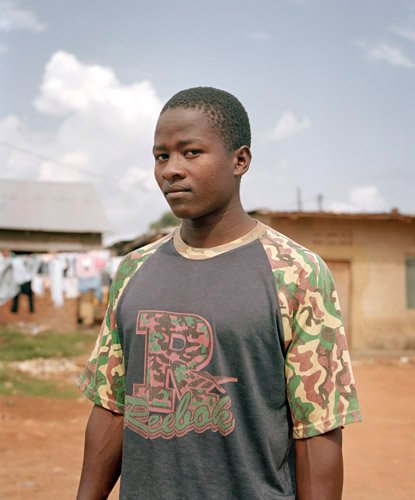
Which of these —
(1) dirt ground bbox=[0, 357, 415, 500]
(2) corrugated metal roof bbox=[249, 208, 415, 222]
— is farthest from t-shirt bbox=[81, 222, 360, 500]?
(2) corrugated metal roof bbox=[249, 208, 415, 222]

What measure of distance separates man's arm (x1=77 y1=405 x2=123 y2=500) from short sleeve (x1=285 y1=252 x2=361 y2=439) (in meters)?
0.52

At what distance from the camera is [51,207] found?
25141 millimetres

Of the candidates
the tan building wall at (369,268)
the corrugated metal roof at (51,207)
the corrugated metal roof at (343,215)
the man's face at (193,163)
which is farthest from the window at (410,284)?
the corrugated metal roof at (51,207)

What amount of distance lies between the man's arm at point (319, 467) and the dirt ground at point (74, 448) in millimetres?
3481

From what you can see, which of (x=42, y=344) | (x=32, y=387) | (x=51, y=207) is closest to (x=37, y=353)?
(x=42, y=344)

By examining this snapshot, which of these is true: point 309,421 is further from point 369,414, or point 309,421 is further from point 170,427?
point 369,414

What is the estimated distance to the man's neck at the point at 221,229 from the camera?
5.16ft

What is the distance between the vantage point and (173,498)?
4.80 feet

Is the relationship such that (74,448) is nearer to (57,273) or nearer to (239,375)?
(239,375)

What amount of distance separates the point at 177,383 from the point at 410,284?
41.2 feet

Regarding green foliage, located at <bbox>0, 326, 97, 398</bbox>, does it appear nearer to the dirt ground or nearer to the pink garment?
the dirt ground

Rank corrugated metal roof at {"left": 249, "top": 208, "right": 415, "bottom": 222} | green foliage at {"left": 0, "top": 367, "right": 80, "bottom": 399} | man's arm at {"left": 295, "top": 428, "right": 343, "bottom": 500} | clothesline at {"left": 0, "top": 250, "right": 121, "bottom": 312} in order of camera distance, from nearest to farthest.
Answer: man's arm at {"left": 295, "top": 428, "right": 343, "bottom": 500}
green foliage at {"left": 0, "top": 367, "right": 80, "bottom": 399}
corrugated metal roof at {"left": 249, "top": 208, "right": 415, "bottom": 222}
clothesline at {"left": 0, "top": 250, "right": 121, "bottom": 312}

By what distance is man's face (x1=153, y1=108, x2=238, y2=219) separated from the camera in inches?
59.8

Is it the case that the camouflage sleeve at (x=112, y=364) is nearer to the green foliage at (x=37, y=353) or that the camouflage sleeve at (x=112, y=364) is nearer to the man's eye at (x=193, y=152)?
the man's eye at (x=193, y=152)
